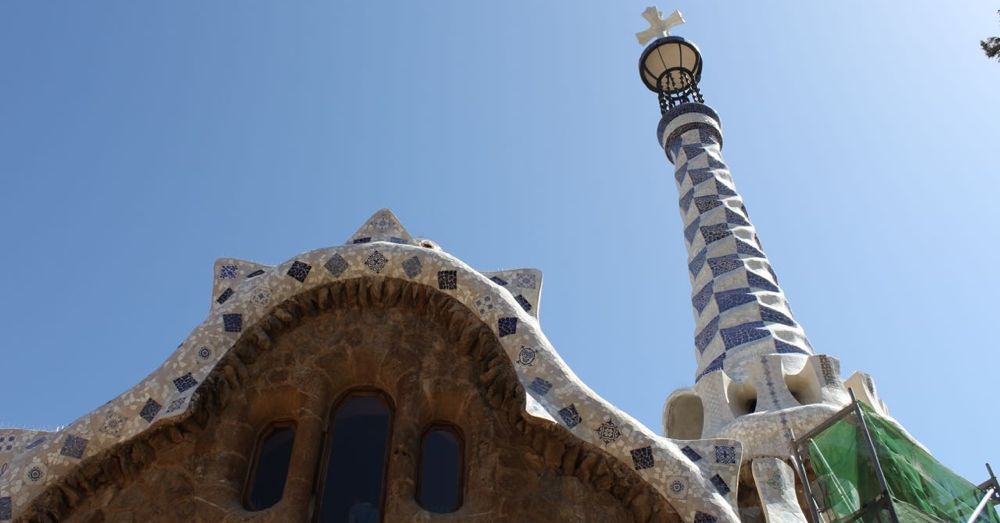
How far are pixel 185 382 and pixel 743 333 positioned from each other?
16.6 ft

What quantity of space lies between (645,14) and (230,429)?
9.66m

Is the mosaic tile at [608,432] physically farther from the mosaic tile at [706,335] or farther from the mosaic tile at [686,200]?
the mosaic tile at [686,200]

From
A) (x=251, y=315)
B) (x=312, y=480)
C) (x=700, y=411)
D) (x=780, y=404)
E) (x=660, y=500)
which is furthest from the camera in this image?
(x=700, y=411)

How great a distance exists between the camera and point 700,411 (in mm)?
8828

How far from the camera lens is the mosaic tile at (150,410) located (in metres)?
5.49

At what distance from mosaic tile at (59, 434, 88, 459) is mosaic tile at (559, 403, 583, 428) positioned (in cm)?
239

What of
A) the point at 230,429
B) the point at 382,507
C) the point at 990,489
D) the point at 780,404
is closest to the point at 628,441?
the point at 382,507

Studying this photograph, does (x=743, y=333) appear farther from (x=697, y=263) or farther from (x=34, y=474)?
(x=34, y=474)

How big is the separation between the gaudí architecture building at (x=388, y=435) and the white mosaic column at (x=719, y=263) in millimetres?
2499

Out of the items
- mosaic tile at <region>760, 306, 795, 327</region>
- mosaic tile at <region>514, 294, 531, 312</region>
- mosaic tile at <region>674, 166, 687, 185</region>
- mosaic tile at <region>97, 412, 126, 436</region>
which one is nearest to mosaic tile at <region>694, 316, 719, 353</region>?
mosaic tile at <region>760, 306, 795, 327</region>

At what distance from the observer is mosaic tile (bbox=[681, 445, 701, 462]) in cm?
542

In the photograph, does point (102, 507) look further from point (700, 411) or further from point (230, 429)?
point (700, 411)

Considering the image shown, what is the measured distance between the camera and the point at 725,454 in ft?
17.9

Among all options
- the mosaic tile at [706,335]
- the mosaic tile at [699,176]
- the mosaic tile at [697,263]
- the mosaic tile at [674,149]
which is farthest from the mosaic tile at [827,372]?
the mosaic tile at [674,149]
